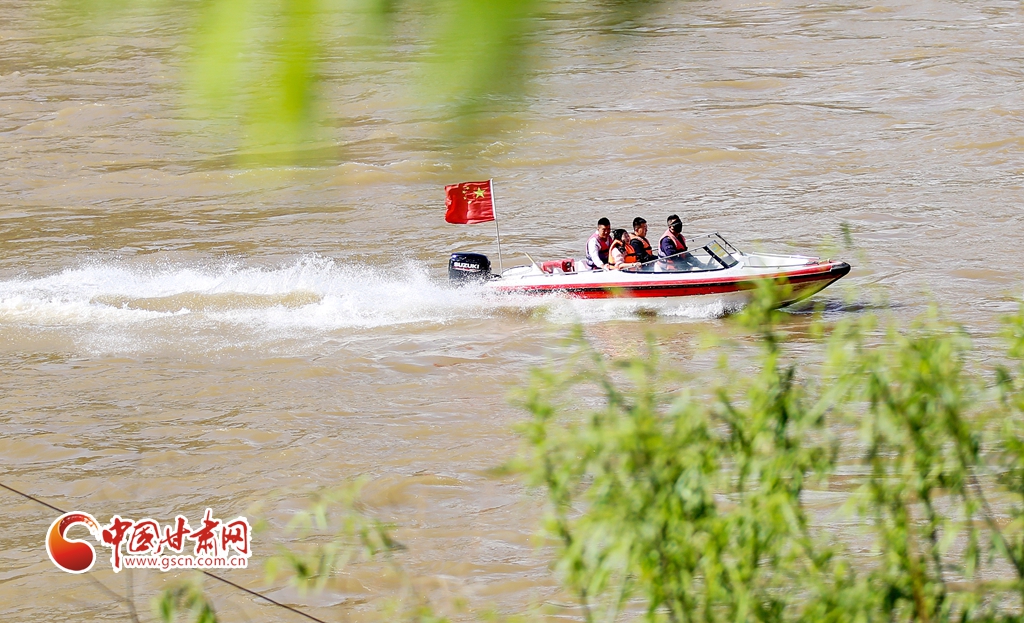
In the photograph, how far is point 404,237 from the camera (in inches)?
737

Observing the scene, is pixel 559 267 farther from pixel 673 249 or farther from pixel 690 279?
pixel 690 279

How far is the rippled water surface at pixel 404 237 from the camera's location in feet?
9.53

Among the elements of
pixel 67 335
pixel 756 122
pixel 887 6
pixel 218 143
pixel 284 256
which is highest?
pixel 887 6

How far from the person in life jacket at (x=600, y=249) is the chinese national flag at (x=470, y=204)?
4.36ft

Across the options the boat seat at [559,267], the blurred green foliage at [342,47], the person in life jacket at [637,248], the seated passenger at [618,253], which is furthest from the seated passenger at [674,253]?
the blurred green foliage at [342,47]

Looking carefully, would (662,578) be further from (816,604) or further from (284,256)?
(284,256)

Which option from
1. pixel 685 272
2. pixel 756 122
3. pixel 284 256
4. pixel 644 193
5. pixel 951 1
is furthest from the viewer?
pixel 951 1

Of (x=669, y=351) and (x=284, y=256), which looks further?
(x=284, y=256)

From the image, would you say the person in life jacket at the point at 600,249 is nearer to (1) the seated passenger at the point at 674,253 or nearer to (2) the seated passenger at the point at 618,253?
(2) the seated passenger at the point at 618,253

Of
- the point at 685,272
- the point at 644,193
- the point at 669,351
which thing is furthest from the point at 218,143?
the point at 644,193

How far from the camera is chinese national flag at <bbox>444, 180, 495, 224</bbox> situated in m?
14.7

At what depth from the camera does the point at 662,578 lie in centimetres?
305

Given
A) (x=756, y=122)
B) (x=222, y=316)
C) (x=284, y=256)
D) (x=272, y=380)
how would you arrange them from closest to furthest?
(x=272, y=380), (x=222, y=316), (x=284, y=256), (x=756, y=122)

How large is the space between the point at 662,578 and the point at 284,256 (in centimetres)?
1541
